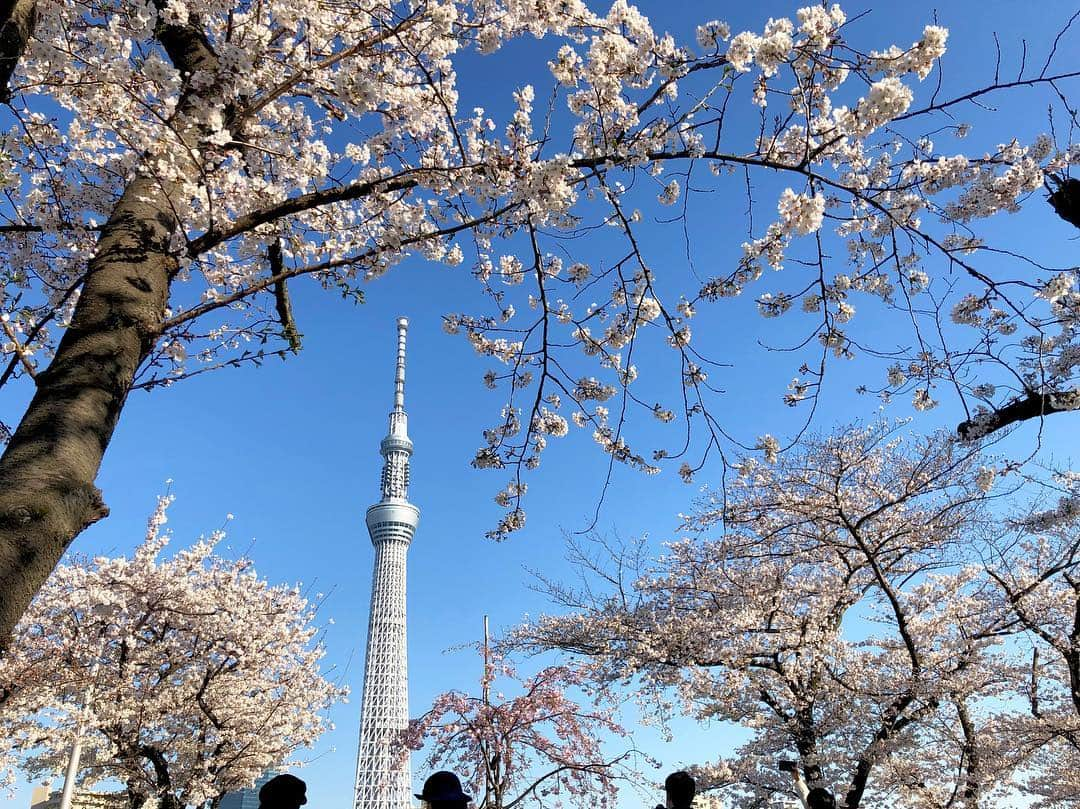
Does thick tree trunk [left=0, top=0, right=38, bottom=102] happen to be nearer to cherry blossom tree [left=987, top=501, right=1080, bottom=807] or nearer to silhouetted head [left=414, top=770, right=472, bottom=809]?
silhouetted head [left=414, top=770, right=472, bottom=809]

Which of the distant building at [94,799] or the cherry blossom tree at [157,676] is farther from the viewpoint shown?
the distant building at [94,799]

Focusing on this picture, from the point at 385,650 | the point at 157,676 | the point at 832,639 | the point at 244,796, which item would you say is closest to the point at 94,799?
the point at 157,676

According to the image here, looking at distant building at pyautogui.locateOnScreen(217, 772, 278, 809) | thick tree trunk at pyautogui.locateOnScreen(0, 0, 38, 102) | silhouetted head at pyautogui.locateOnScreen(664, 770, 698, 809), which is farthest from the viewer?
distant building at pyautogui.locateOnScreen(217, 772, 278, 809)

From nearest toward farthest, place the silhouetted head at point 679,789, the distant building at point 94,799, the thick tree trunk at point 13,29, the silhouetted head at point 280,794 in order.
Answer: the thick tree trunk at point 13,29
the silhouetted head at point 280,794
the silhouetted head at point 679,789
the distant building at point 94,799

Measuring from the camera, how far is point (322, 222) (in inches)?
150

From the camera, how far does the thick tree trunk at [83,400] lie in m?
1.59

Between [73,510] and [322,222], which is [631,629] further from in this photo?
[73,510]

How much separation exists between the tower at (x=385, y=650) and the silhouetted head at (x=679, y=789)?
133 feet

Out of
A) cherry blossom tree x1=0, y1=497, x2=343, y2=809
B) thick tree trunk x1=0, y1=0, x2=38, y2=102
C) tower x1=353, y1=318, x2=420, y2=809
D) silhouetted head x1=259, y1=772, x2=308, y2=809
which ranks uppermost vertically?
tower x1=353, y1=318, x2=420, y2=809

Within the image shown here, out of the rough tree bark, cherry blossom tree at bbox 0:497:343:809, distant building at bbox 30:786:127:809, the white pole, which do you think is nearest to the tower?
distant building at bbox 30:786:127:809

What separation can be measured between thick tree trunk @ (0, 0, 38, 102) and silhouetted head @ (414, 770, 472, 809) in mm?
2774

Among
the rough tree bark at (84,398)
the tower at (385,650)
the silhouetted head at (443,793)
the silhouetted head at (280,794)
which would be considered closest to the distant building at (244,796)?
the silhouetted head at (280,794)

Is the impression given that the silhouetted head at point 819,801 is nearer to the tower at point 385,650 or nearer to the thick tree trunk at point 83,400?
the thick tree trunk at point 83,400

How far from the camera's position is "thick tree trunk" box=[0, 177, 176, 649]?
62.6 inches
